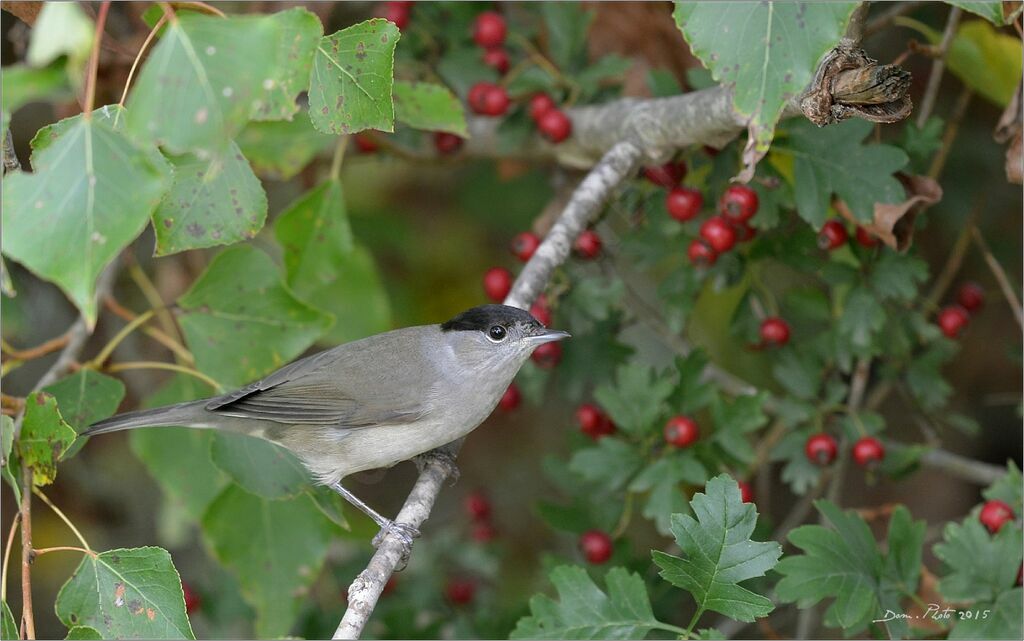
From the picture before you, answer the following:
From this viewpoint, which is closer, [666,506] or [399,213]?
[666,506]

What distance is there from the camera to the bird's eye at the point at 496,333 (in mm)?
3172

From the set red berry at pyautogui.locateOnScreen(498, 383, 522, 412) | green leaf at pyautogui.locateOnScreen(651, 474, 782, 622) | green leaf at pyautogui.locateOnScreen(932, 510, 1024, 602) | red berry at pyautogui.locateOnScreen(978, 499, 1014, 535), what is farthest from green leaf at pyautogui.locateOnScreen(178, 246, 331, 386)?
red berry at pyautogui.locateOnScreen(978, 499, 1014, 535)

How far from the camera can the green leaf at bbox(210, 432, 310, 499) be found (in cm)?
301

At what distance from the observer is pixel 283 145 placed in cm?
378

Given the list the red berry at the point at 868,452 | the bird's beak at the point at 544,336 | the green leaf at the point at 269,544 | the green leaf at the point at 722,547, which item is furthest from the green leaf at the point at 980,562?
the green leaf at the point at 269,544

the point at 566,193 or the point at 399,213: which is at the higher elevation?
the point at 566,193

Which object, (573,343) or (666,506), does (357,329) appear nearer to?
(573,343)

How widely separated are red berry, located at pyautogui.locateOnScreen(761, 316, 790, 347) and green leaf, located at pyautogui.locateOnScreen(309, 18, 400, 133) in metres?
1.71

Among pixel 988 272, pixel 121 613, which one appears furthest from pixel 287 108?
pixel 988 272

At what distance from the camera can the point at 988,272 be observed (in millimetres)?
4562

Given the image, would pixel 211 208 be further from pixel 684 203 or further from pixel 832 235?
pixel 832 235

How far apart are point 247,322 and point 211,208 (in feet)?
2.45

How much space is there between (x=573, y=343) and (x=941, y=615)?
5.18 feet

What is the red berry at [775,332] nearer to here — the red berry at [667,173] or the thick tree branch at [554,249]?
the red berry at [667,173]
